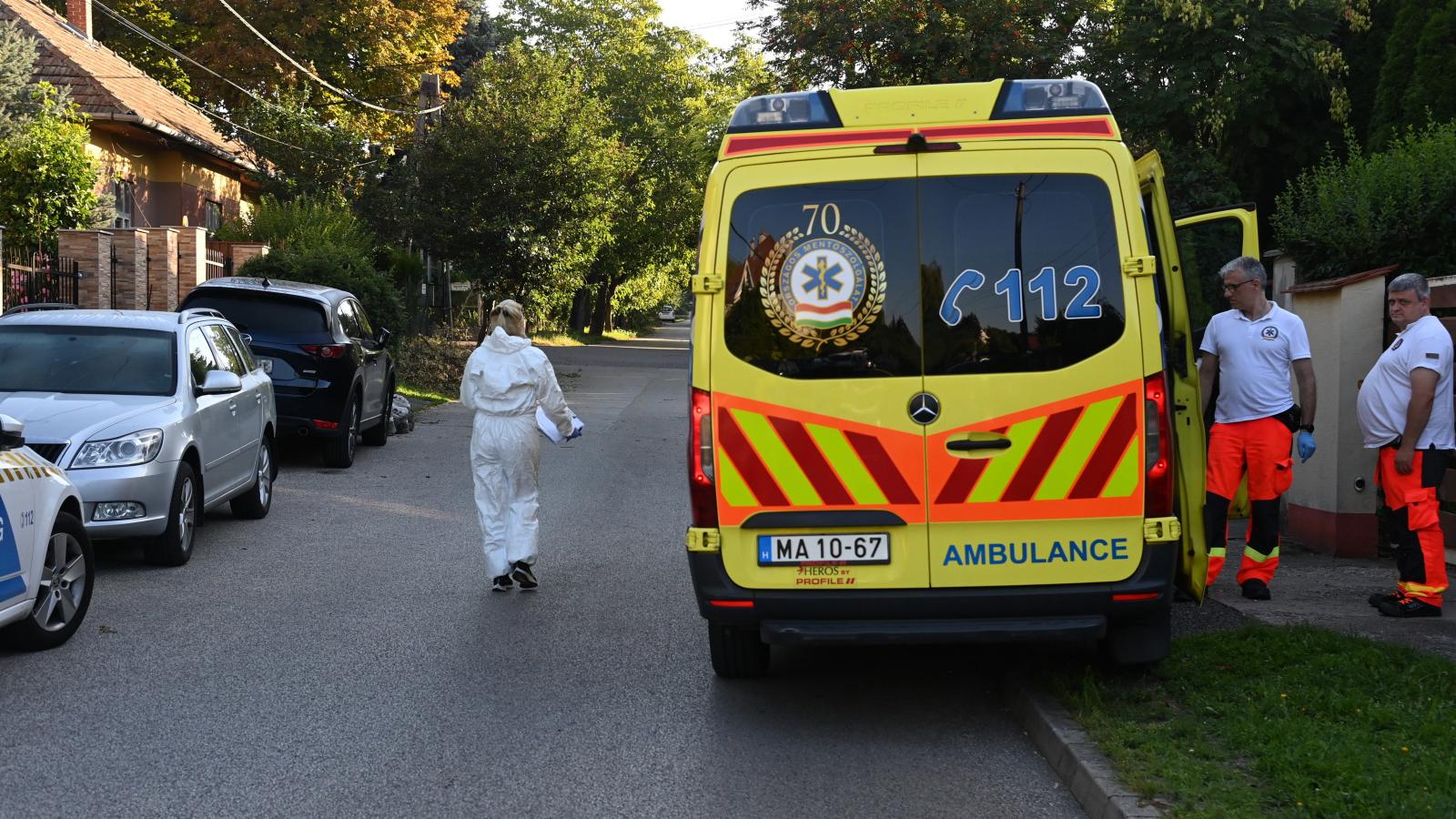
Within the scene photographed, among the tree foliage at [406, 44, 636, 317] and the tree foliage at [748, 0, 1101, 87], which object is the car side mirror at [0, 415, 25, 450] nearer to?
the tree foliage at [748, 0, 1101, 87]

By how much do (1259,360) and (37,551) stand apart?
632cm

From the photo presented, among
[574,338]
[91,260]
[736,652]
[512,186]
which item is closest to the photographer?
[736,652]

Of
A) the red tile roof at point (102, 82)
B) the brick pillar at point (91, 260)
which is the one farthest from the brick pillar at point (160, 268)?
the red tile roof at point (102, 82)

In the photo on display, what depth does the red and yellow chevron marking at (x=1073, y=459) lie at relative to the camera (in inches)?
228

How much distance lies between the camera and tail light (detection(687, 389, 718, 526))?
19.5ft

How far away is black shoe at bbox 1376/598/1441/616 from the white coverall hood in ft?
15.5

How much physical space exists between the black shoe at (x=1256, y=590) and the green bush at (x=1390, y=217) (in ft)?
9.48

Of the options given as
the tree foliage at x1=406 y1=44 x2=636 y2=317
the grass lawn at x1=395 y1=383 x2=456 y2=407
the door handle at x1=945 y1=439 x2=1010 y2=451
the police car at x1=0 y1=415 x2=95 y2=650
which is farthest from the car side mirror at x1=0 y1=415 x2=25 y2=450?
the tree foliage at x1=406 y1=44 x2=636 y2=317

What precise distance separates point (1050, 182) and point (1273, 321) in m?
2.91

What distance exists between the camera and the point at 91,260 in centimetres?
1909

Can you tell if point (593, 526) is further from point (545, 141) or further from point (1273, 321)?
point (545, 141)

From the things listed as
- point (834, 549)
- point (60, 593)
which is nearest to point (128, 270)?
point (60, 593)

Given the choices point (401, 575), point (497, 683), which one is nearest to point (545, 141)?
point (401, 575)

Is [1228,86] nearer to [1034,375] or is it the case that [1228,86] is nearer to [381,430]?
[381,430]
